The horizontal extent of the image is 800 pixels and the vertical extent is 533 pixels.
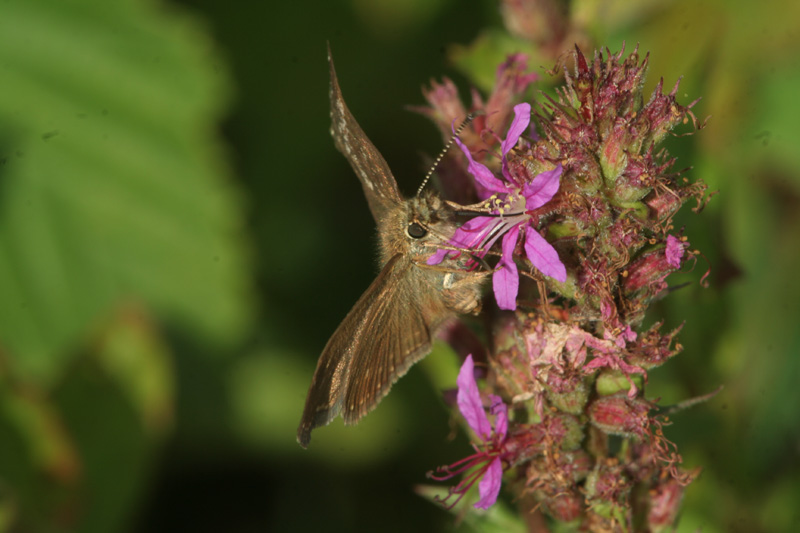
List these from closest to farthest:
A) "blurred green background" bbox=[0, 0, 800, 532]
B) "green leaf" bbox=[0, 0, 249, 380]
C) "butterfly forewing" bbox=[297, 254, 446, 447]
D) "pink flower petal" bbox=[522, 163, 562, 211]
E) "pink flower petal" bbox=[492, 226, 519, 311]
Answer: "pink flower petal" bbox=[522, 163, 562, 211]
"pink flower petal" bbox=[492, 226, 519, 311]
"butterfly forewing" bbox=[297, 254, 446, 447]
"blurred green background" bbox=[0, 0, 800, 532]
"green leaf" bbox=[0, 0, 249, 380]

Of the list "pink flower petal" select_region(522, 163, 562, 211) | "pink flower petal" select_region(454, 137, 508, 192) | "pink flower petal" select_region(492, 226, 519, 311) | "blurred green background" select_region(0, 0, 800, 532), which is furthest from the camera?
"blurred green background" select_region(0, 0, 800, 532)

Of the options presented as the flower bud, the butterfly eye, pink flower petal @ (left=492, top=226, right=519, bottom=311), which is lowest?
the flower bud

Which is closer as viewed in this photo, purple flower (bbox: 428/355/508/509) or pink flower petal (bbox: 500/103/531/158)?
pink flower petal (bbox: 500/103/531/158)

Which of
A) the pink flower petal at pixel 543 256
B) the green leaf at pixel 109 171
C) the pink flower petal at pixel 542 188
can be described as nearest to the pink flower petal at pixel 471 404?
the pink flower petal at pixel 543 256

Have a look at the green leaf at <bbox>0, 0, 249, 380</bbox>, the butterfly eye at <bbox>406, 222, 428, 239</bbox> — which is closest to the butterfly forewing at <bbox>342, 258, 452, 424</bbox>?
the butterfly eye at <bbox>406, 222, 428, 239</bbox>

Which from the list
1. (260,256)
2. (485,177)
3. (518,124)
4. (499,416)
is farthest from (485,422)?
(260,256)

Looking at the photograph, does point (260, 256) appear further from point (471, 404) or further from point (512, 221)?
point (512, 221)

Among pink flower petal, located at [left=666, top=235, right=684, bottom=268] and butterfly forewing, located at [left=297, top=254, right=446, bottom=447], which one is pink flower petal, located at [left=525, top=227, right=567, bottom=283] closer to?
pink flower petal, located at [left=666, top=235, right=684, bottom=268]

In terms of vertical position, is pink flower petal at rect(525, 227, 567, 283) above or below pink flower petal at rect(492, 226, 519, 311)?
above
